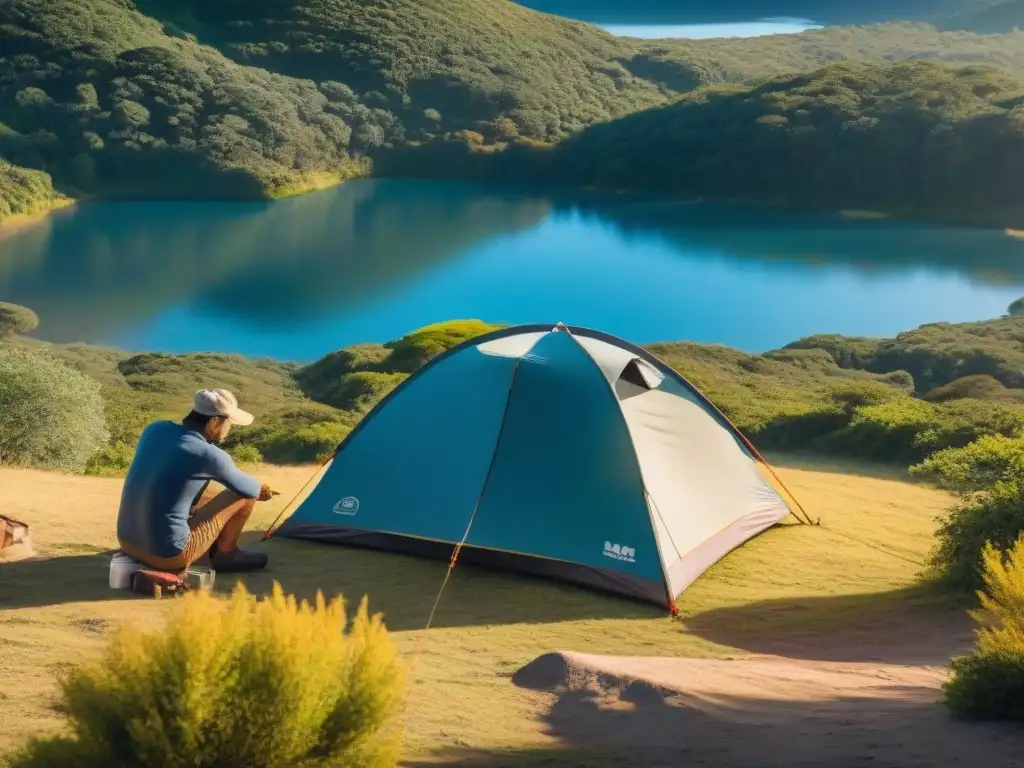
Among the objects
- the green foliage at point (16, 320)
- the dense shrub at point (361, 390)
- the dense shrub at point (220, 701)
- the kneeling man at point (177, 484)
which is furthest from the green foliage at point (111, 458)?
the green foliage at point (16, 320)

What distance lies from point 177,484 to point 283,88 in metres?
94.6

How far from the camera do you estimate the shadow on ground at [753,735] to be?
443 centimetres

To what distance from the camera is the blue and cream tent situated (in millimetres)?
8461

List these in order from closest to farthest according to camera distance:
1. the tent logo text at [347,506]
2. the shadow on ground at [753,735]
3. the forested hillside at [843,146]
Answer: the shadow on ground at [753,735]
the tent logo text at [347,506]
the forested hillside at [843,146]

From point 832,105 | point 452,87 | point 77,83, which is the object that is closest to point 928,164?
point 832,105

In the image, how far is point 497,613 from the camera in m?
7.89

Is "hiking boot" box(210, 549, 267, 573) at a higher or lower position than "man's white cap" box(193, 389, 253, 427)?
lower

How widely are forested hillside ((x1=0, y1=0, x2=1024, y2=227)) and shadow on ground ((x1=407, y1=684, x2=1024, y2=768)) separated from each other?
70.9 m

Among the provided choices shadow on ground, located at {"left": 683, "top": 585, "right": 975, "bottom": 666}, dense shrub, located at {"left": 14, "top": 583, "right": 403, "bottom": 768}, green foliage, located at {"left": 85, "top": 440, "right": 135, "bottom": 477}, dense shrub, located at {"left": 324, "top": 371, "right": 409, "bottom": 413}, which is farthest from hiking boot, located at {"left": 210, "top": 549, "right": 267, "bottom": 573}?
dense shrub, located at {"left": 324, "top": 371, "right": 409, "bottom": 413}

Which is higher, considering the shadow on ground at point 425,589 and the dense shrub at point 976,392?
the dense shrub at point 976,392

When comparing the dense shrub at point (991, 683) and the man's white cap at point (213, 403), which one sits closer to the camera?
the dense shrub at point (991, 683)

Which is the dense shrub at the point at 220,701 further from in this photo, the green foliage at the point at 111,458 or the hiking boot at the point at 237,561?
the green foliage at the point at 111,458

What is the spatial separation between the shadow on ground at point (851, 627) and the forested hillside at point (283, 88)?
226 ft

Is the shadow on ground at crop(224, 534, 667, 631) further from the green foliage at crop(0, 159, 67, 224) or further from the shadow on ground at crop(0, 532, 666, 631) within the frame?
the green foliage at crop(0, 159, 67, 224)
